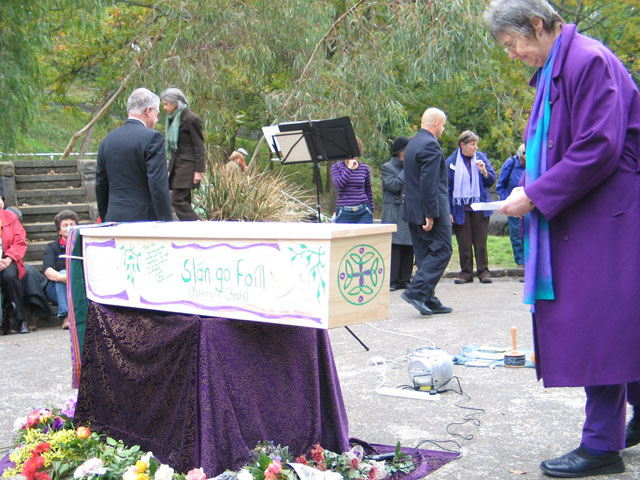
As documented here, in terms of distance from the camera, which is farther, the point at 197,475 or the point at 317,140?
the point at 317,140

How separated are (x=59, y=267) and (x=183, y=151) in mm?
1838

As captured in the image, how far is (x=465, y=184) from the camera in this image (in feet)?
31.8

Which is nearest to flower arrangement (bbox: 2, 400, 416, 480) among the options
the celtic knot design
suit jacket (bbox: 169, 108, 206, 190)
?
the celtic knot design

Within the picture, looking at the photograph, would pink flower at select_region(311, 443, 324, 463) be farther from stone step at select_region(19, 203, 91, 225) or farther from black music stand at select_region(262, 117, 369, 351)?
stone step at select_region(19, 203, 91, 225)

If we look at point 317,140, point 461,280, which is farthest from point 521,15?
point 461,280

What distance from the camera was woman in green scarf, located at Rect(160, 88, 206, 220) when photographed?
823 cm

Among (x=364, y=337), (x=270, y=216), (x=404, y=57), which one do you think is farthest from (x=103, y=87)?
(x=364, y=337)

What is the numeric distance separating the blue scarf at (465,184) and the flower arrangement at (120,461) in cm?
649

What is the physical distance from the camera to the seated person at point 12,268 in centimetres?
794

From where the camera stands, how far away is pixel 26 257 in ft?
30.5

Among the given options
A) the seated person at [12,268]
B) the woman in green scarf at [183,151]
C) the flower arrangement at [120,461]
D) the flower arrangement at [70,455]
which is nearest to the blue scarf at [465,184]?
the woman in green scarf at [183,151]

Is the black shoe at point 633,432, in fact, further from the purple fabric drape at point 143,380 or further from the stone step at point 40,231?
the stone step at point 40,231

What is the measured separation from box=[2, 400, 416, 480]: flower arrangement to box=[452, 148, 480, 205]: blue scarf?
21.3ft

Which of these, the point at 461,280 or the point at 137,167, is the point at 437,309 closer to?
the point at 461,280
